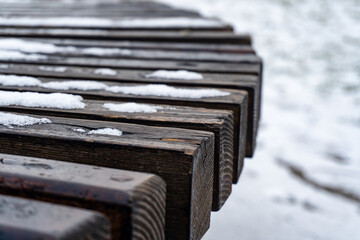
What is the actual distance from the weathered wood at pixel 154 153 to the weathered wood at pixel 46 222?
0.81 feet

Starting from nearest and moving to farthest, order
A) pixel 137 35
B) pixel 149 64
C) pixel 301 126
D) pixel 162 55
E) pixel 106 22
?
pixel 149 64
pixel 162 55
pixel 137 35
pixel 106 22
pixel 301 126

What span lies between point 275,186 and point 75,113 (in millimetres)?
2781

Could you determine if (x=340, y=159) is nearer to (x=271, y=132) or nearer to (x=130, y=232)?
(x=271, y=132)

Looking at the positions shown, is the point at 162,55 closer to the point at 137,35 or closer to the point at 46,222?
the point at 137,35

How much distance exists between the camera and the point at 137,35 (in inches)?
88.3

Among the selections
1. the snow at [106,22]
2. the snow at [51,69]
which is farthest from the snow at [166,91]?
the snow at [106,22]

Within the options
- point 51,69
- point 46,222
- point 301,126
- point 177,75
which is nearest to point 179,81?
point 177,75

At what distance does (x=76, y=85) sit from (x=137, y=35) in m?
0.92

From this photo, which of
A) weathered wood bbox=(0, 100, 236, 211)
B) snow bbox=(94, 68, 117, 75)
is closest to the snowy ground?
snow bbox=(94, 68, 117, 75)

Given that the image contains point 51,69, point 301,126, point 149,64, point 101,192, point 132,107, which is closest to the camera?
point 101,192

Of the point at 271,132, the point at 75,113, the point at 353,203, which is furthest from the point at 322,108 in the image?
the point at 75,113

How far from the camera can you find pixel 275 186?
3.56m

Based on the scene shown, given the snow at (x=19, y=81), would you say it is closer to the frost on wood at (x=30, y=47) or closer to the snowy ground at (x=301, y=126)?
the frost on wood at (x=30, y=47)

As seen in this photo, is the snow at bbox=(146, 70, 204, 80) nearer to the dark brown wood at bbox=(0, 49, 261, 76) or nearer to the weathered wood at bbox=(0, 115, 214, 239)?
the dark brown wood at bbox=(0, 49, 261, 76)
